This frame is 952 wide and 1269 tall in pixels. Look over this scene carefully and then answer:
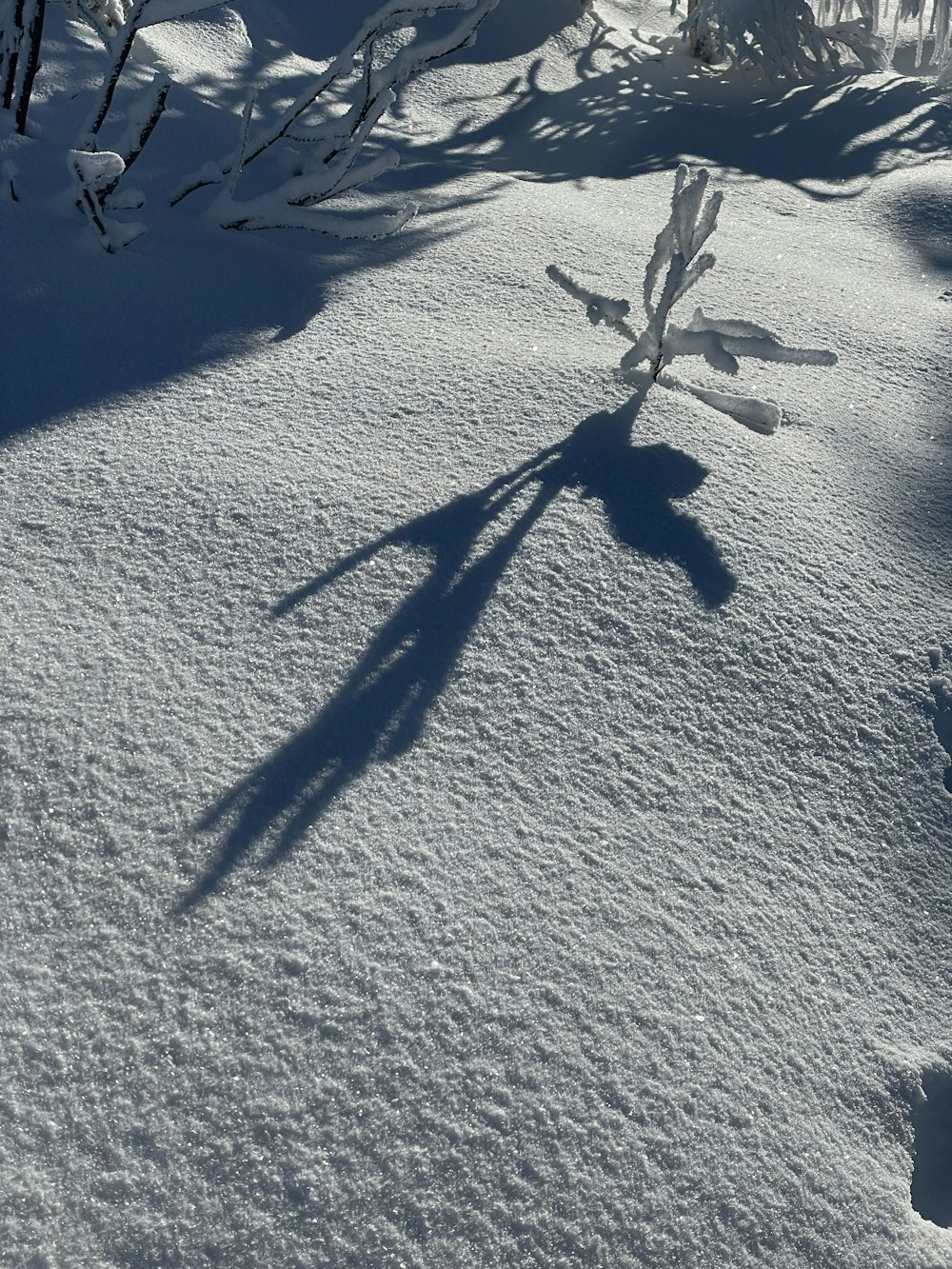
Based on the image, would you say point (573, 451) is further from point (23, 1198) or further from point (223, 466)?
point (23, 1198)

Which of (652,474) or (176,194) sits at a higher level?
(176,194)

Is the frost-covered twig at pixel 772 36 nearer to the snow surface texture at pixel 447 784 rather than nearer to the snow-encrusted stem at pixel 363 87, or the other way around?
the snow-encrusted stem at pixel 363 87

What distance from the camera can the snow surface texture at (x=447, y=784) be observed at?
2.39 ft

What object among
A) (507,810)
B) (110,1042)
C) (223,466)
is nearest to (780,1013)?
(507,810)

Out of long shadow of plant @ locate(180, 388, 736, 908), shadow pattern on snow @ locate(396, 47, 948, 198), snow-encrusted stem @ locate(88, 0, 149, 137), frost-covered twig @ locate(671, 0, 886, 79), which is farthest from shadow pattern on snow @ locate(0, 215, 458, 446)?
frost-covered twig @ locate(671, 0, 886, 79)

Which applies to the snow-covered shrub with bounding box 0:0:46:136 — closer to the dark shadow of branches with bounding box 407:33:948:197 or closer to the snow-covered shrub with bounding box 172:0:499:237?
the snow-covered shrub with bounding box 172:0:499:237

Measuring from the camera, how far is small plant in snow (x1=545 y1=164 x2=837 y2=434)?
144cm

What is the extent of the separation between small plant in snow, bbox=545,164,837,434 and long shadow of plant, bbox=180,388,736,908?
73mm

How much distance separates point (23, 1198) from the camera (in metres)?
0.66

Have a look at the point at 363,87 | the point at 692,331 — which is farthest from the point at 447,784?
the point at 363,87

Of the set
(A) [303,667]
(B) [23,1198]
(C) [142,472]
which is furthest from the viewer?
(C) [142,472]

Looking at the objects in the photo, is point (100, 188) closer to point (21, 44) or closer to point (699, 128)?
point (21, 44)

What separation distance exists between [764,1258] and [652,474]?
904 mm

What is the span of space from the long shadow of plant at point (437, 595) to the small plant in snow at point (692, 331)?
73 millimetres
